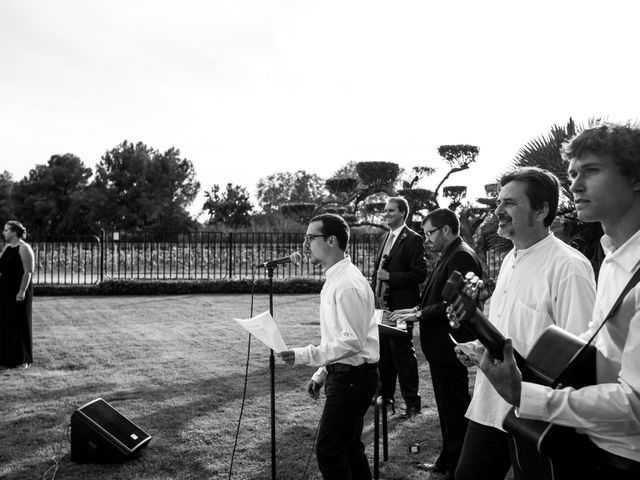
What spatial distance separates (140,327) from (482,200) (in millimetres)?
8133

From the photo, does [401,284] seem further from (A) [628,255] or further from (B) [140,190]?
(B) [140,190]

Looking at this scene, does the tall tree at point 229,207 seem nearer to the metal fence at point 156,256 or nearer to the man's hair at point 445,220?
the metal fence at point 156,256

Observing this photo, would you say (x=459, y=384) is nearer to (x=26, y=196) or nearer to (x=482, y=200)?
(x=482, y=200)

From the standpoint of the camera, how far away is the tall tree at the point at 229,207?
48.2m

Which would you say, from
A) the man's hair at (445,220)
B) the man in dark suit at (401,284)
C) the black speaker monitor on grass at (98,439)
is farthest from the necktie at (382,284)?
the black speaker monitor on grass at (98,439)

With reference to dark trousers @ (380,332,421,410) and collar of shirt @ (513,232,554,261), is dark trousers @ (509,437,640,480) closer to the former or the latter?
collar of shirt @ (513,232,554,261)

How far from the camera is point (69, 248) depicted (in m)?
24.0

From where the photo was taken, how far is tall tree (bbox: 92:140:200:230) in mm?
52312

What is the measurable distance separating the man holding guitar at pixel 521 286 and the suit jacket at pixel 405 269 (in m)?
3.33

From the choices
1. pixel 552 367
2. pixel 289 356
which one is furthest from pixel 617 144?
pixel 289 356

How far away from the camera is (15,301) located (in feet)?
29.6

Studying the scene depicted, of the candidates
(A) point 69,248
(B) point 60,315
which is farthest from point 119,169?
(B) point 60,315

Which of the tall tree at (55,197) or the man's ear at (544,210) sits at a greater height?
the tall tree at (55,197)

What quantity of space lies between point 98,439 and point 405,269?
3733mm
